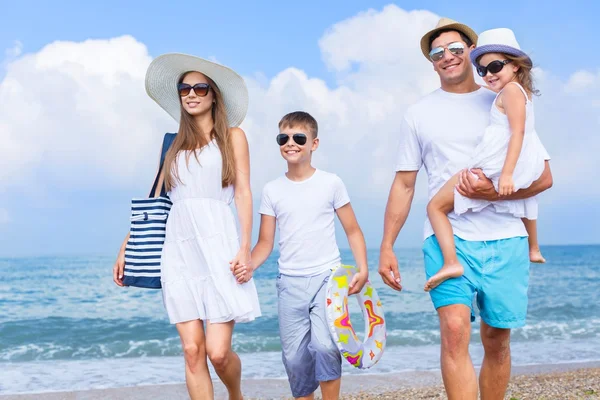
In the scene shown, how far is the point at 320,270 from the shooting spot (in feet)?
14.5

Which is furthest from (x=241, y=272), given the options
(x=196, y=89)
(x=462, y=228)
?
(x=462, y=228)

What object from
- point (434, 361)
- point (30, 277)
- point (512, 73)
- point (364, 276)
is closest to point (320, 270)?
point (364, 276)

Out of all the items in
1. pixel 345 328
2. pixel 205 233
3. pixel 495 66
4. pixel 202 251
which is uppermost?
pixel 495 66

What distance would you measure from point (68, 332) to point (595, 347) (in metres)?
10.4

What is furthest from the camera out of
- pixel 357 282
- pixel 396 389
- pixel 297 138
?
pixel 396 389

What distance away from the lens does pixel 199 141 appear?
164 inches

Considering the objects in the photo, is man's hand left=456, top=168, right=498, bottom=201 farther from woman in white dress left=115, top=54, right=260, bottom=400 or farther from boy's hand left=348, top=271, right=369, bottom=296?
woman in white dress left=115, top=54, right=260, bottom=400

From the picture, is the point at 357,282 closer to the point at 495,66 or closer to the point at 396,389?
the point at 495,66

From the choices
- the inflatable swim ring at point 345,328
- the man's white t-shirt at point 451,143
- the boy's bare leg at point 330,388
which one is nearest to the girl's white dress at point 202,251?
the inflatable swim ring at point 345,328

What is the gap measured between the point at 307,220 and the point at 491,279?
54.4 inches

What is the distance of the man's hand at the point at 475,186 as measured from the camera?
336 centimetres

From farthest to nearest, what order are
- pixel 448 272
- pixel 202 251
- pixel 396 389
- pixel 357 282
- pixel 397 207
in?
pixel 396 389
pixel 357 282
pixel 202 251
pixel 397 207
pixel 448 272

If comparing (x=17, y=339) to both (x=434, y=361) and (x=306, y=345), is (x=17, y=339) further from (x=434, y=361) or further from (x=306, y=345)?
(x=306, y=345)

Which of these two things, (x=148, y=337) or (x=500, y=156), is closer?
(x=500, y=156)
